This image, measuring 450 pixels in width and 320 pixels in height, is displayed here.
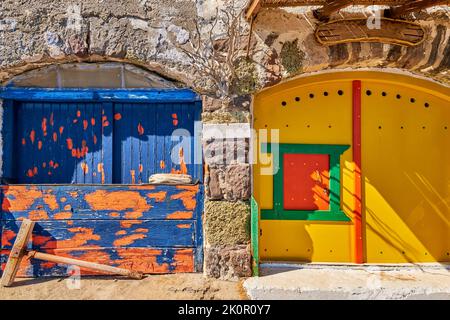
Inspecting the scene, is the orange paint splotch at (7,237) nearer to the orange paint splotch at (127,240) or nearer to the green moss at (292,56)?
the orange paint splotch at (127,240)

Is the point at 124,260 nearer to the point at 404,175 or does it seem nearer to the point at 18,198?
the point at 18,198

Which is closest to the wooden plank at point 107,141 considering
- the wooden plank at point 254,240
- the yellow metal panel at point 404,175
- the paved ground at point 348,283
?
the wooden plank at point 254,240

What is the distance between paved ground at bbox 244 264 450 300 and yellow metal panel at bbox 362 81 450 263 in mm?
294

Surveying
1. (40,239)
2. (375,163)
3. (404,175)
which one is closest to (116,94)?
(40,239)

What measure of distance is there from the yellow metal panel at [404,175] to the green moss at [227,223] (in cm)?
146

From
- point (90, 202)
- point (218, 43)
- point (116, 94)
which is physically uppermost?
point (218, 43)

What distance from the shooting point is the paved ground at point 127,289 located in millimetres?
3750

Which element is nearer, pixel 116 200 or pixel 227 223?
pixel 227 223

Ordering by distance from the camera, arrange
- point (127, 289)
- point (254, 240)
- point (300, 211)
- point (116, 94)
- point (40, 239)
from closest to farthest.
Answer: point (127, 289), point (254, 240), point (40, 239), point (116, 94), point (300, 211)

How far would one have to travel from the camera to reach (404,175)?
468cm

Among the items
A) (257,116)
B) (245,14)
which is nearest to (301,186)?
(257,116)

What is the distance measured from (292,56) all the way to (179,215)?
2.03 metres

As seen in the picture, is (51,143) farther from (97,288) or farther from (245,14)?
(245,14)

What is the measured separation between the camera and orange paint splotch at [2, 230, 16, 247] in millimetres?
4227
